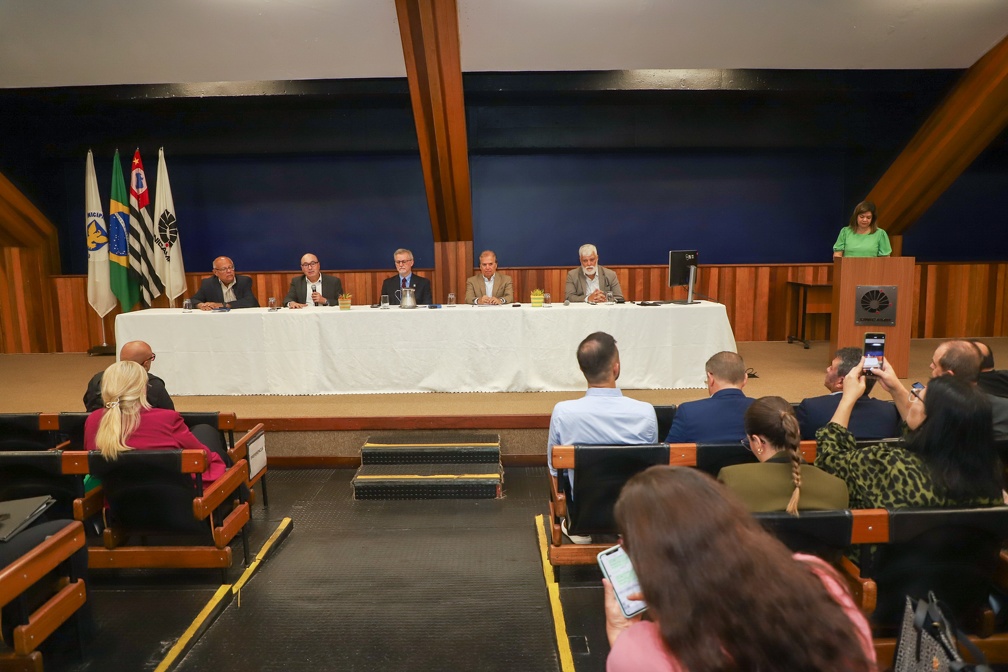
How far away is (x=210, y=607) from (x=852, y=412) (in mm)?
2567

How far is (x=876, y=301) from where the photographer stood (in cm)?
506

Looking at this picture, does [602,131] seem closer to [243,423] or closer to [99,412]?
[243,423]

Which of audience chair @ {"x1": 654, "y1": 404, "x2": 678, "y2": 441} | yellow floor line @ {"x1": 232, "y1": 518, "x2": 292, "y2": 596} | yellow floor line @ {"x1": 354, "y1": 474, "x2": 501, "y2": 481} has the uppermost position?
audience chair @ {"x1": 654, "y1": 404, "x2": 678, "y2": 441}

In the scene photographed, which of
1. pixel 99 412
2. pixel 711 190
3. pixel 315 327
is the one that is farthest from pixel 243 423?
pixel 711 190

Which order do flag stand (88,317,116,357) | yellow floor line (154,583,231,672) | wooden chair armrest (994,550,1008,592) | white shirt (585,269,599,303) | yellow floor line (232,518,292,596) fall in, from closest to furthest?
wooden chair armrest (994,550,1008,592) → yellow floor line (154,583,231,672) → yellow floor line (232,518,292,596) → white shirt (585,269,599,303) → flag stand (88,317,116,357)

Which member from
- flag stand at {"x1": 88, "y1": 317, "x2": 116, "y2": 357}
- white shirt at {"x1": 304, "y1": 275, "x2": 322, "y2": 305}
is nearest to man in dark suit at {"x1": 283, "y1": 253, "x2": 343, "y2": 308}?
white shirt at {"x1": 304, "y1": 275, "x2": 322, "y2": 305}

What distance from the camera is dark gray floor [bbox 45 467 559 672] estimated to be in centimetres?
229

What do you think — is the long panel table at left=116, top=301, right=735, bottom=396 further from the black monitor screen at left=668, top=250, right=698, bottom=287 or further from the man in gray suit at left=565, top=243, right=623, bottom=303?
the man in gray suit at left=565, top=243, right=623, bottom=303

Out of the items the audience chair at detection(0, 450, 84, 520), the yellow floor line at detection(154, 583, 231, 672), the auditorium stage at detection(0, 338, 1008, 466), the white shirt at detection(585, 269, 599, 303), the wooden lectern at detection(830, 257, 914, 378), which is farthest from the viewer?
the white shirt at detection(585, 269, 599, 303)

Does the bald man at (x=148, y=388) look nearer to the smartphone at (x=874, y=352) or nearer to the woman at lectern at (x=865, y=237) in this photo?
the smartphone at (x=874, y=352)

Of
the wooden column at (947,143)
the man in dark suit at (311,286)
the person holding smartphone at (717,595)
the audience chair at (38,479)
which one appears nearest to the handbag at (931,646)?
the person holding smartphone at (717,595)

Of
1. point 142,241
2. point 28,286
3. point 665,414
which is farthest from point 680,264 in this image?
point 28,286

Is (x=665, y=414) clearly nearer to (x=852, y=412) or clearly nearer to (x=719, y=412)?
(x=719, y=412)

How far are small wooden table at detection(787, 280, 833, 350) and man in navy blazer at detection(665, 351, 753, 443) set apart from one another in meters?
4.61
